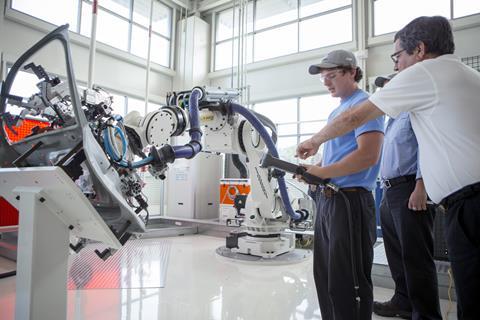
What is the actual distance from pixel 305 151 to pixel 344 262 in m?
0.57

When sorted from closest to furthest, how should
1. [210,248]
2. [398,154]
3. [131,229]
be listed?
[131,229], [398,154], [210,248]

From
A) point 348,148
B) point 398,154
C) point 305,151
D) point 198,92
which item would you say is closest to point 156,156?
point 305,151

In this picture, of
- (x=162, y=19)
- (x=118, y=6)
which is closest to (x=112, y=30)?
(x=118, y=6)

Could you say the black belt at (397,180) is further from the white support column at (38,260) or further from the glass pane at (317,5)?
the glass pane at (317,5)

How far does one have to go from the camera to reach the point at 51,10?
6855 mm

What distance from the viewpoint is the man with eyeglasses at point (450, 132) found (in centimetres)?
122

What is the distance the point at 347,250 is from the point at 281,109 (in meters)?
6.94

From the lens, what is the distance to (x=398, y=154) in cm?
233

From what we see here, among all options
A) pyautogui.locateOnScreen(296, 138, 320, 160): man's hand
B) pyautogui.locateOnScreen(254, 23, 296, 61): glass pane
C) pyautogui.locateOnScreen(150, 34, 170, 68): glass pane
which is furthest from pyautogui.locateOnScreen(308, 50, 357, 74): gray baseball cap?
pyautogui.locateOnScreen(150, 34, 170, 68): glass pane

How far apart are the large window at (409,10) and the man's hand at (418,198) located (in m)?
5.37

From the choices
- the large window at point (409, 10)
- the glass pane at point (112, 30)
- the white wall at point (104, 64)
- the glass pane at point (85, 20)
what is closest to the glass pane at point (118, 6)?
the glass pane at point (112, 30)

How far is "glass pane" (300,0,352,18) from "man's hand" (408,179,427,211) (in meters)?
6.54

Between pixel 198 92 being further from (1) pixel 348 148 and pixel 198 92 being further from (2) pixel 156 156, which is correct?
(1) pixel 348 148

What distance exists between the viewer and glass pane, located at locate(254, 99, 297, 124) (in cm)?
810
